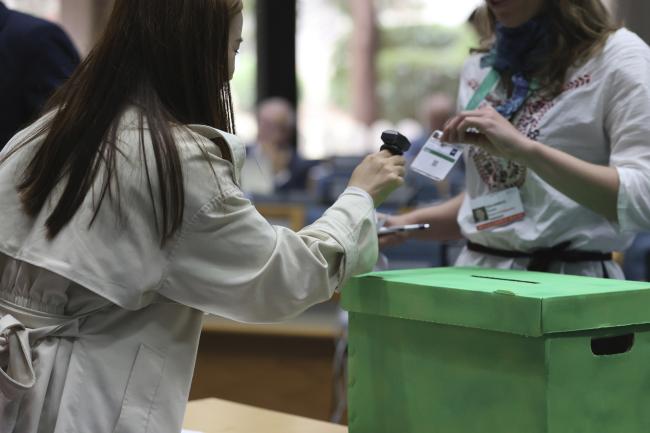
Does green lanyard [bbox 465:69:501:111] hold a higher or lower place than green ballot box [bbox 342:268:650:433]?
higher

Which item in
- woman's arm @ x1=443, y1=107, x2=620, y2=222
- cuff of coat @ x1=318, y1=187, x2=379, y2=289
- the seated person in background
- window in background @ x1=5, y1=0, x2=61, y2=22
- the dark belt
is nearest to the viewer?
cuff of coat @ x1=318, y1=187, x2=379, y2=289

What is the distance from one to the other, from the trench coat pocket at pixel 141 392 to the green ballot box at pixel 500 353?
1.28 feet

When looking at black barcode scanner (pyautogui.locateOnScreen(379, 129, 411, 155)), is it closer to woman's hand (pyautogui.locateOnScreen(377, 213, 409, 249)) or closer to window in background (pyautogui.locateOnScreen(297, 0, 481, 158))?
woman's hand (pyautogui.locateOnScreen(377, 213, 409, 249))

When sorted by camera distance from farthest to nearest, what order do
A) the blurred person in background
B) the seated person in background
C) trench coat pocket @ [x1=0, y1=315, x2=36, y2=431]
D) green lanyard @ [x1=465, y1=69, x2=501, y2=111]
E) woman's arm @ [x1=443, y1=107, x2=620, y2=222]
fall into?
the seated person in background
the blurred person in background
green lanyard @ [x1=465, y1=69, x2=501, y2=111]
woman's arm @ [x1=443, y1=107, x2=620, y2=222]
trench coat pocket @ [x1=0, y1=315, x2=36, y2=431]

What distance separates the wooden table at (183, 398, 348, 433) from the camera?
1812 millimetres

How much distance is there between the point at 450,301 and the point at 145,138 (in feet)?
1.61

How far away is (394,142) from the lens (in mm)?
1622

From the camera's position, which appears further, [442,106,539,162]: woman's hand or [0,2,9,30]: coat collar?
[0,2,9,30]: coat collar

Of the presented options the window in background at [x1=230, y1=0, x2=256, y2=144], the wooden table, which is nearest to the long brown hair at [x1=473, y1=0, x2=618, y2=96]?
the wooden table

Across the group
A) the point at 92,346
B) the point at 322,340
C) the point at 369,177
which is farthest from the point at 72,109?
the point at 322,340

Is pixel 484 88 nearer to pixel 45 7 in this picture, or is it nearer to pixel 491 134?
pixel 491 134

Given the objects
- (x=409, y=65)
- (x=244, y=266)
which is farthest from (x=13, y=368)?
(x=409, y=65)

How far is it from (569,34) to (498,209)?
0.35 meters

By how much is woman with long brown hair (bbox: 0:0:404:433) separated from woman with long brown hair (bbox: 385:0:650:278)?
508 millimetres
